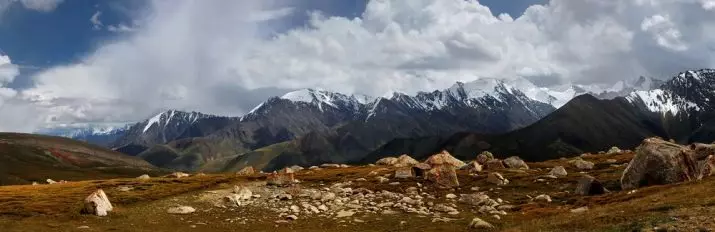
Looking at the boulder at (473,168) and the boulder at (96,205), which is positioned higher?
the boulder at (473,168)

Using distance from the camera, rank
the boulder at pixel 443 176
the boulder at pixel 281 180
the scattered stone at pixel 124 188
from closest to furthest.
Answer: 1. the boulder at pixel 443 176
2. the boulder at pixel 281 180
3. the scattered stone at pixel 124 188

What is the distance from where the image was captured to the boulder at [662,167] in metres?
71.1

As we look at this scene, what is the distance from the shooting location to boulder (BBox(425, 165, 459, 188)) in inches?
3479

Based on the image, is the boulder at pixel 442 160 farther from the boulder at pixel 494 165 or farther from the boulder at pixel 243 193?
the boulder at pixel 243 193

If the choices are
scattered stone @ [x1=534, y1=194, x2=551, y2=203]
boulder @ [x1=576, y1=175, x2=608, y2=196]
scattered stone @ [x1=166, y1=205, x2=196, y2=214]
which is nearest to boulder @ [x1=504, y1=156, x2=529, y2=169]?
boulder @ [x1=576, y1=175, x2=608, y2=196]

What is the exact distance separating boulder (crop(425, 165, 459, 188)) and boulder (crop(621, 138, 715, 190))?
79.7ft

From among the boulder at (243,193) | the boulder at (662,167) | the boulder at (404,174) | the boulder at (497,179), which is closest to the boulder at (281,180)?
the boulder at (243,193)

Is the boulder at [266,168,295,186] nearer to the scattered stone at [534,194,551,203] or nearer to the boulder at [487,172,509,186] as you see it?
the boulder at [487,172,509,186]

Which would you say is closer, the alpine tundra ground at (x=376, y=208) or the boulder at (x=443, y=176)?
the alpine tundra ground at (x=376, y=208)

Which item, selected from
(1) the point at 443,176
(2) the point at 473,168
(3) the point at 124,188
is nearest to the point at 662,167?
(1) the point at 443,176

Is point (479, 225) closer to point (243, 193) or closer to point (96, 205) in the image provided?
point (243, 193)

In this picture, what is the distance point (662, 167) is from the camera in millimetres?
71750

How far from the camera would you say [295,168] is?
150 meters

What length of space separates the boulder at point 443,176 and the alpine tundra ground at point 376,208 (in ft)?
7.36
